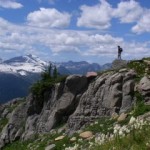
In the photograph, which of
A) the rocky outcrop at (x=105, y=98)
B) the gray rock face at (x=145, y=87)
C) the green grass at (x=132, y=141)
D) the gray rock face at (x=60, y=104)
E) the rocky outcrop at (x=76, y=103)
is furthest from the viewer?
the gray rock face at (x=60, y=104)

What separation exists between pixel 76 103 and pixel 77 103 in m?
0.16

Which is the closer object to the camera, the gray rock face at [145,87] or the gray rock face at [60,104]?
the gray rock face at [145,87]

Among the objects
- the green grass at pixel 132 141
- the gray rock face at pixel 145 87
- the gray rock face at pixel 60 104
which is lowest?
the gray rock face at pixel 60 104

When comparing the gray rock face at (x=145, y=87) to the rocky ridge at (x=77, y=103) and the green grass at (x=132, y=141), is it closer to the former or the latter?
the rocky ridge at (x=77, y=103)

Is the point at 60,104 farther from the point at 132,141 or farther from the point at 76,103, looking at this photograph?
the point at 132,141

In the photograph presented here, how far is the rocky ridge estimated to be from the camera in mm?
36688

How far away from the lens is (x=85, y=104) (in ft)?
134

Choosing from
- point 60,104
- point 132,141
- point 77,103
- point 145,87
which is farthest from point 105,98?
point 132,141

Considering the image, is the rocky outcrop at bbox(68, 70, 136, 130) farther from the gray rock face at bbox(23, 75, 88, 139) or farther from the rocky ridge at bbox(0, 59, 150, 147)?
the gray rock face at bbox(23, 75, 88, 139)

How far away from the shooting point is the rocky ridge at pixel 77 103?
36688mm

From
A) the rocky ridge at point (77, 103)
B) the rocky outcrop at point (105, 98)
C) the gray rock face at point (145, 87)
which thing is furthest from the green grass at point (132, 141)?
the rocky outcrop at point (105, 98)

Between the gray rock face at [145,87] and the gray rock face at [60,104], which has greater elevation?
the gray rock face at [145,87]

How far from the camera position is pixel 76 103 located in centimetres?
4291

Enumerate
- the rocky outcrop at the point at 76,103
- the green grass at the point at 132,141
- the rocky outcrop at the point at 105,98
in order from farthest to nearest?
1. the rocky outcrop at the point at 76,103
2. the rocky outcrop at the point at 105,98
3. the green grass at the point at 132,141
